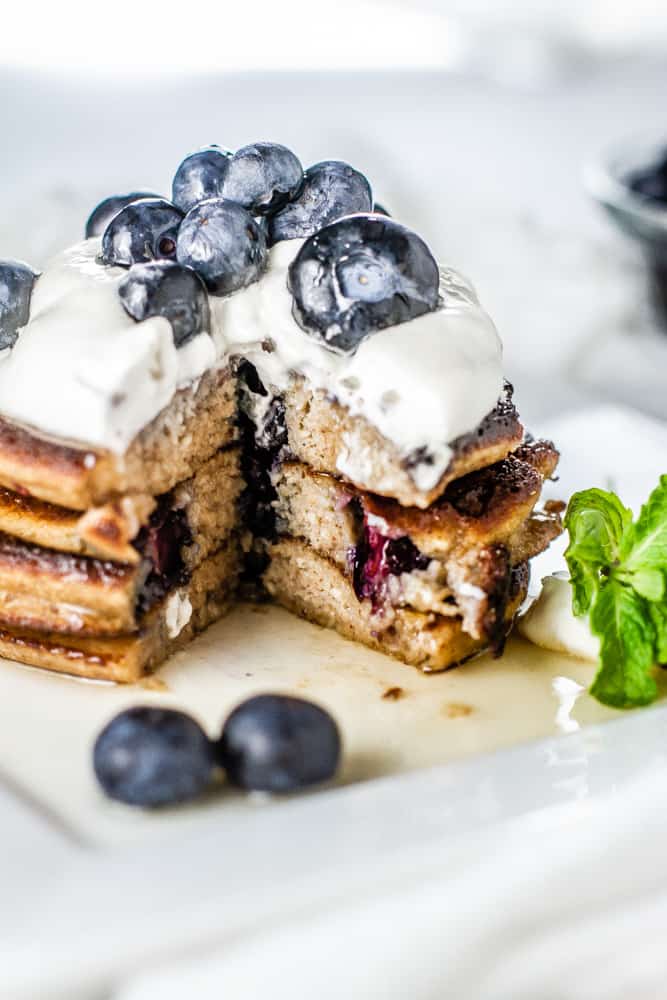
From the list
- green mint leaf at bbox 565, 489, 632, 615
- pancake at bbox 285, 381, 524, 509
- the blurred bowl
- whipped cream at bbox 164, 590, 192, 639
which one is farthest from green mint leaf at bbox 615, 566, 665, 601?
the blurred bowl

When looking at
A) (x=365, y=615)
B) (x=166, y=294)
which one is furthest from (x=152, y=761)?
(x=166, y=294)

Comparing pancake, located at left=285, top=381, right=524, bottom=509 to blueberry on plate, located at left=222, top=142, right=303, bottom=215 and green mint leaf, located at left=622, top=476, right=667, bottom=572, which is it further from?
blueberry on plate, located at left=222, top=142, right=303, bottom=215

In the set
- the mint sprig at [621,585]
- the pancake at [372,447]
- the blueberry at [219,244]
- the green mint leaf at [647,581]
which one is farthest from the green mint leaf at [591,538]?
the blueberry at [219,244]

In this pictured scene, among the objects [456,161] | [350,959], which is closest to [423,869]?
[350,959]

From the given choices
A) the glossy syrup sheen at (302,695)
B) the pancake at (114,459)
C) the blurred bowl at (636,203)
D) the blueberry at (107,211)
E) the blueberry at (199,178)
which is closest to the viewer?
the glossy syrup sheen at (302,695)

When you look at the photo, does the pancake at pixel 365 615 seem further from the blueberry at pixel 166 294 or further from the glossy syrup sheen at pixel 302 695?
the blueberry at pixel 166 294

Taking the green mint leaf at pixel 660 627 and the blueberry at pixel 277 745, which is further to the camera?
the green mint leaf at pixel 660 627

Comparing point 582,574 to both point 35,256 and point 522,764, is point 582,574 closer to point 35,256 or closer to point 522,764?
point 522,764
